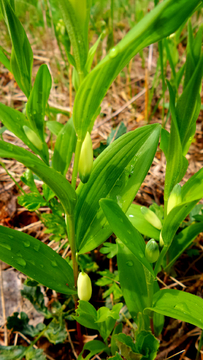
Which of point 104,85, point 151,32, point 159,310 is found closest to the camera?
point 151,32

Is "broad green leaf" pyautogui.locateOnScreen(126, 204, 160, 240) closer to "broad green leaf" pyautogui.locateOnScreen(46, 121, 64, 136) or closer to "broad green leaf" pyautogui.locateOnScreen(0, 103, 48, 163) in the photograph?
"broad green leaf" pyautogui.locateOnScreen(0, 103, 48, 163)

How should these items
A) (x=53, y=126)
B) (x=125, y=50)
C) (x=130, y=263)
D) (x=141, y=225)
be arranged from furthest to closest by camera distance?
(x=53, y=126)
(x=141, y=225)
(x=130, y=263)
(x=125, y=50)

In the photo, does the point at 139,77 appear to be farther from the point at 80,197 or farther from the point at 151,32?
the point at 151,32

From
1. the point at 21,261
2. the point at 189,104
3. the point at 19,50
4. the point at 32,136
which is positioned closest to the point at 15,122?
the point at 32,136

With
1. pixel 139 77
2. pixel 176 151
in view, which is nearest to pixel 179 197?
pixel 176 151

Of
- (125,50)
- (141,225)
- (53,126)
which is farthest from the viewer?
(53,126)

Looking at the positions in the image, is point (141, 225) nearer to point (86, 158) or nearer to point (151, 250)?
point (151, 250)

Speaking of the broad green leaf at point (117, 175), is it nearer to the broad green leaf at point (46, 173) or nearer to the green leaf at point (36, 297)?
the broad green leaf at point (46, 173)

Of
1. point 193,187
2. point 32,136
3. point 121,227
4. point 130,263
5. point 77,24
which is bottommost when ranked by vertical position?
point 130,263
